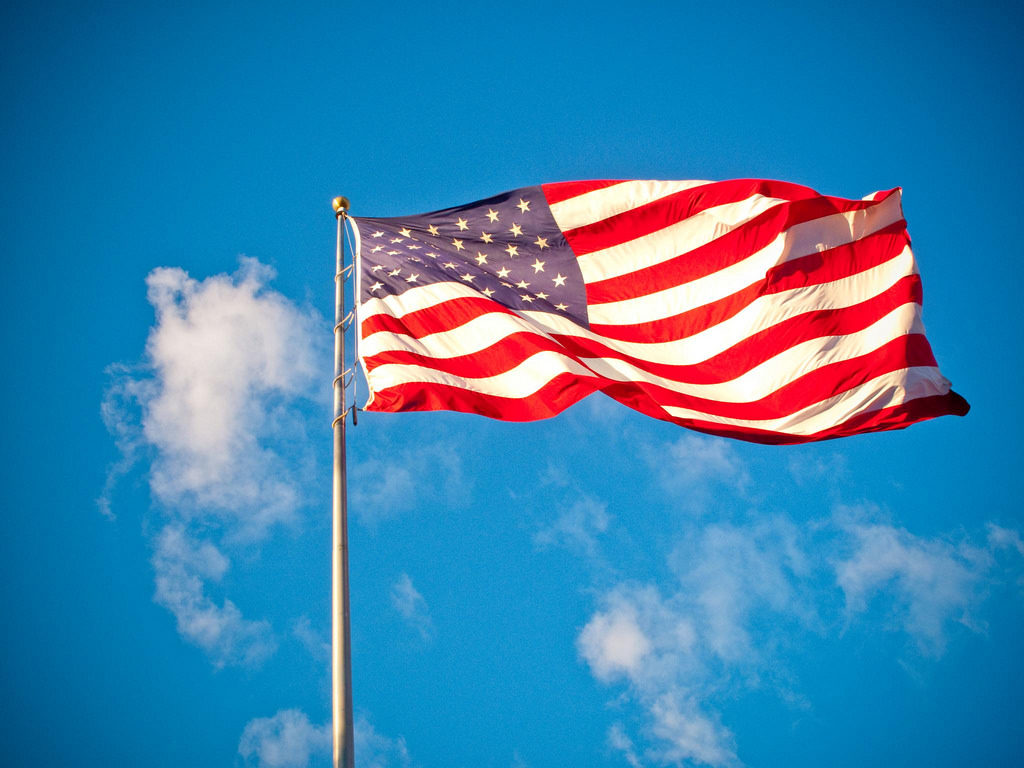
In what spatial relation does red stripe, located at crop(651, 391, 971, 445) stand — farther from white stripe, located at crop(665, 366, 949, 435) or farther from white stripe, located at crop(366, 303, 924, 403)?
→ white stripe, located at crop(366, 303, 924, 403)

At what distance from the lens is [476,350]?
1442cm

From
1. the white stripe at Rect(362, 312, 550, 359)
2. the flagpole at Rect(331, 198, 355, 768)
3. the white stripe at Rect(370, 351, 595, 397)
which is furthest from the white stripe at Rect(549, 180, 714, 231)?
the flagpole at Rect(331, 198, 355, 768)

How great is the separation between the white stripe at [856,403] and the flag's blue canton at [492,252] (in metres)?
2.81

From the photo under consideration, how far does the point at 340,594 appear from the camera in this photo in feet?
35.7

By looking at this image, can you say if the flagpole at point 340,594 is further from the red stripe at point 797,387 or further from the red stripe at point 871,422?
the red stripe at point 871,422

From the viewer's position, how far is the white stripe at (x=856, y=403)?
14.7 metres

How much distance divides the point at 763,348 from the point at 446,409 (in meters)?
5.22

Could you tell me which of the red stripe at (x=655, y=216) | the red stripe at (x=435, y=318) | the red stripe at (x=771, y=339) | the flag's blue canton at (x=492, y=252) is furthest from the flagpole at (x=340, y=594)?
the red stripe at (x=655, y=216)

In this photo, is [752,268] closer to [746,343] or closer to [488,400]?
[746,343]

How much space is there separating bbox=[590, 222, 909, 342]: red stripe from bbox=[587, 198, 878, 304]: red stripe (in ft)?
1.69

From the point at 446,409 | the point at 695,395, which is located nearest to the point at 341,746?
the point at 446,409

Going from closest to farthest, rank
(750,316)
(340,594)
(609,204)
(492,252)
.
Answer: (340,594), (750,316), (492,252), (609,204)

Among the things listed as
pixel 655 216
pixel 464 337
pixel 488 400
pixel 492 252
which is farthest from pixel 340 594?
pixel 655 216

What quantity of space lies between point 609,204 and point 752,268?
8.14 ft
